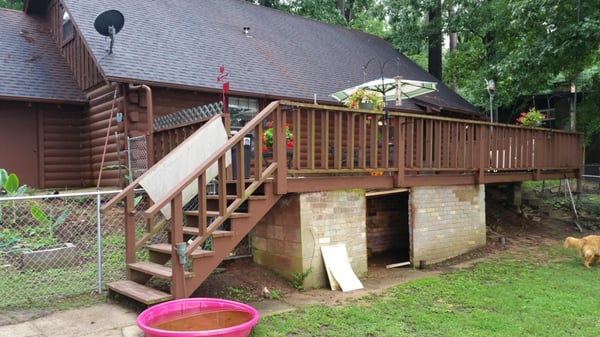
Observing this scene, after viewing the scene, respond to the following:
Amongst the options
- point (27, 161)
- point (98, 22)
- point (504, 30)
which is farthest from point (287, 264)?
point (504, 30)

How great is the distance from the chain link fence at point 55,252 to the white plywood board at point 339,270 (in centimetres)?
241

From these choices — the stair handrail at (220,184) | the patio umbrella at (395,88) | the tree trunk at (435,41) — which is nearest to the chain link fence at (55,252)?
the stair handrail at (220,184)

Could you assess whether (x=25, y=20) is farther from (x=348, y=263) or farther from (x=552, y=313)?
(x=552, y=313)

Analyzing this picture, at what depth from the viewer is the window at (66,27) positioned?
10.5m

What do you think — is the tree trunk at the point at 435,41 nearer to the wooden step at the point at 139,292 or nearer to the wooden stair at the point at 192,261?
the wooden stair at the point at 192,261

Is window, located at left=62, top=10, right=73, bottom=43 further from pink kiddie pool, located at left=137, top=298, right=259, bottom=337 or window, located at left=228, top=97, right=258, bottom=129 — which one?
pink kiddie pool, located at left=137, top=298, right=259, bottom=337

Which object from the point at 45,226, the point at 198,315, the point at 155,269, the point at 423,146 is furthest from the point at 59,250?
the point at 423,146

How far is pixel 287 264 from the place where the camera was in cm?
563

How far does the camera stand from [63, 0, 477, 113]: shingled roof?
29.4ft

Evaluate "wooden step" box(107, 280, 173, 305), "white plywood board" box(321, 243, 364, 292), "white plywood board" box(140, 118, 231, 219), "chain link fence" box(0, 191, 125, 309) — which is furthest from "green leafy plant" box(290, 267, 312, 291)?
"chain link fence" box(0, 191, 125, 309)

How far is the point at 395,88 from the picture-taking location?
315 inches

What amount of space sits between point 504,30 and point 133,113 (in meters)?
11.5

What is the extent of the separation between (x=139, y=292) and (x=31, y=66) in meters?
8.05

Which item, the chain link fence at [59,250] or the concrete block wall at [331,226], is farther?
the concrete block wall at [331,226]
